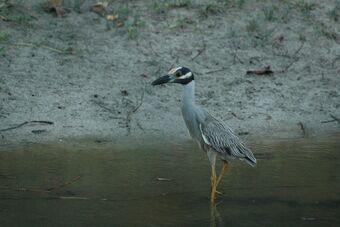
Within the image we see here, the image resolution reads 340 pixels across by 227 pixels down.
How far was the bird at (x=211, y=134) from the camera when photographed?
8203 mm

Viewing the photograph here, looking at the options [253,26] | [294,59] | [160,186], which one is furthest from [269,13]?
[160,186]

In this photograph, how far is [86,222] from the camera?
22.6 feet

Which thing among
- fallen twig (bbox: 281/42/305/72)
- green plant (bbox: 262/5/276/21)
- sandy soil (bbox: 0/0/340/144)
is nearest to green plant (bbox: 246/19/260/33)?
sandy soil (bbox: 0/0/340/144)

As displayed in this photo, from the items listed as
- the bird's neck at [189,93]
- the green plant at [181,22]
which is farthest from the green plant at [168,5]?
the bird's neck at [189,93]

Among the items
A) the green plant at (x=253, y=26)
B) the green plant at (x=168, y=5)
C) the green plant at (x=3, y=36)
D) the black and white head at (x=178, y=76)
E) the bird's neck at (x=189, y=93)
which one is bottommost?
the green plant at (x=253, y=26)

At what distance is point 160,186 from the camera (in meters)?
8.01

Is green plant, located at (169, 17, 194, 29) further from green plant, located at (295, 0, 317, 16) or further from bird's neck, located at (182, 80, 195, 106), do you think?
bird's neck, located at (182, 80, 195, 106)

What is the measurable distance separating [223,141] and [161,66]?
10.1ft

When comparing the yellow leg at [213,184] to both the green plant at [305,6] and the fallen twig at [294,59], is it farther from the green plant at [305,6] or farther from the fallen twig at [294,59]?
the green plant at [305,6]

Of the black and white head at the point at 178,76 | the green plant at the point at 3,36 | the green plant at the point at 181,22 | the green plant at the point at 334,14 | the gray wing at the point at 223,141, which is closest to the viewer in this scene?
the gray wing at the point at 223,141

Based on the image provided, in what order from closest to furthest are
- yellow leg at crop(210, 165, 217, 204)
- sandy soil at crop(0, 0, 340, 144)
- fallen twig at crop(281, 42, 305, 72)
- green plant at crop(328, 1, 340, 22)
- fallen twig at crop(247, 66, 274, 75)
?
yellow leg at crop(210, 165, 217, 204) < sandy soil at crop(0, 0, 340, 144) < fallen twig at crop(247, 66, 274, 75) < fallen twig at crop(281, 42, 305, 72) < green plant at crop(328, 1, 340, 22)

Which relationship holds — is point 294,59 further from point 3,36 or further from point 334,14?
point 3,36

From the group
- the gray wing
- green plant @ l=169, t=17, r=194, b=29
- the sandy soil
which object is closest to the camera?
the gray wing

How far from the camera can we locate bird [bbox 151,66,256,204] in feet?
26.9
